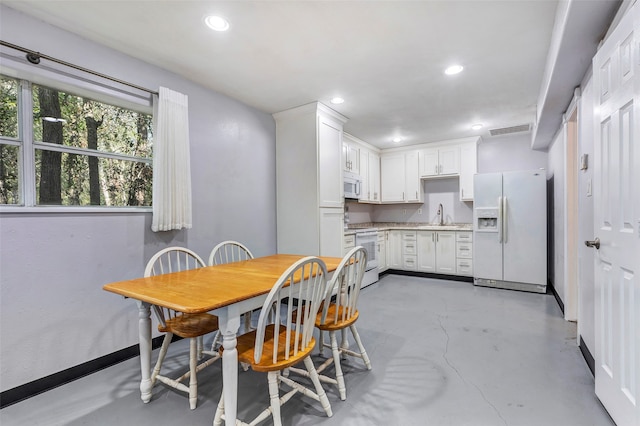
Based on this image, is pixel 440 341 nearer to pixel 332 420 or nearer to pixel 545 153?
pixel 332 420

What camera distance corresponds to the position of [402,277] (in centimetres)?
517

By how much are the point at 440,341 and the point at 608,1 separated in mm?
2477

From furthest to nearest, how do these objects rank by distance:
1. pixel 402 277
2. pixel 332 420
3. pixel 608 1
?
pixel 402 277
pixel 332 420
pixel 608 1

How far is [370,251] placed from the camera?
457cm

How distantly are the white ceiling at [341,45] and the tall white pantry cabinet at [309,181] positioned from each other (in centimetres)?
28

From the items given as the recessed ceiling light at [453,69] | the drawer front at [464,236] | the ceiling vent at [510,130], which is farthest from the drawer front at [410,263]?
the recessed ceiling light at [453,69]

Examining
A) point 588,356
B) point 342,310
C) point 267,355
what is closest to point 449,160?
point 588,356

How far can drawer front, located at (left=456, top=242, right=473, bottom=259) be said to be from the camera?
465 cm

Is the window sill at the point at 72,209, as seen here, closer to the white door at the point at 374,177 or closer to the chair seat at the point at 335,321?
the chair seat at the point at 335,321

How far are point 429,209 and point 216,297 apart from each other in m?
4.91

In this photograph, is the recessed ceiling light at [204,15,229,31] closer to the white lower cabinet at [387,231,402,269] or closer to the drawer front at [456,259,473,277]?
the white lower cabinet at [387,231,402,269]

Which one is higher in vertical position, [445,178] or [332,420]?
[445,178]

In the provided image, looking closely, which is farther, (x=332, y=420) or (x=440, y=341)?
(x=440, y=341)

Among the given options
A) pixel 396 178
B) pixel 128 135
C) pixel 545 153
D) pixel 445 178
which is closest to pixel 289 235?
pixel 128 135
